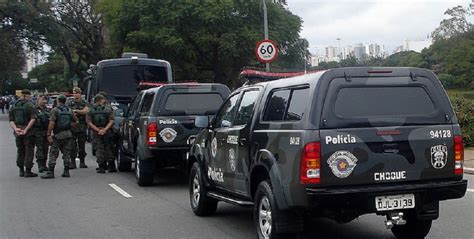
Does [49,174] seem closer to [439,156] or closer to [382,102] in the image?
[382,102]

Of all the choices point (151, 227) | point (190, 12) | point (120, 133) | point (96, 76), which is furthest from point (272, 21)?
point (151, 227)

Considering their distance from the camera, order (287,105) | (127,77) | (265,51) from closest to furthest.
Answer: (287,105), (265,51), (127,77)

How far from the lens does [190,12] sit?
3166cm

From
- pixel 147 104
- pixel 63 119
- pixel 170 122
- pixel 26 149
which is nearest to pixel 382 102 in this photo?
pixel 170 122

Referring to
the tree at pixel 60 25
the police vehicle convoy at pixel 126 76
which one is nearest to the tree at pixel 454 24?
the tree at pixel 60 25

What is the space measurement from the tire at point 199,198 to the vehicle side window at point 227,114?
0.87 metres

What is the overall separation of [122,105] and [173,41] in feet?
37.5

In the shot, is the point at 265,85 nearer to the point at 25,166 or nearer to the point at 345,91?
the point at 345,91

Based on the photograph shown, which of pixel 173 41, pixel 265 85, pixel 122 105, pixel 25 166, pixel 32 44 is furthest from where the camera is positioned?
pixel 32 44

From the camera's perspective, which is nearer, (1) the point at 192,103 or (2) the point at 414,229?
(2) the point at 414,229

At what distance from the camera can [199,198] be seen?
8805 millimetres

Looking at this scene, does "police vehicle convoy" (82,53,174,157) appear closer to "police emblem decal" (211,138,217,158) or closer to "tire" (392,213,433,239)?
"police emblem decal" (211,138,217,158)

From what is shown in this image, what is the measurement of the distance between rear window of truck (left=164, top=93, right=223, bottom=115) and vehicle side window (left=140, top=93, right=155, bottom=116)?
45 centimetres

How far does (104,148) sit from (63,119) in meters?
1.35
